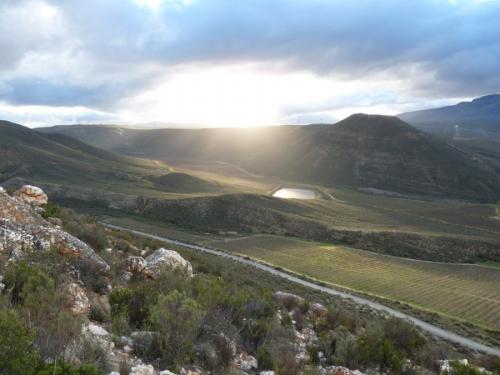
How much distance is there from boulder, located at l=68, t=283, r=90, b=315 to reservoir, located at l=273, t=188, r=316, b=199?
3899 inches

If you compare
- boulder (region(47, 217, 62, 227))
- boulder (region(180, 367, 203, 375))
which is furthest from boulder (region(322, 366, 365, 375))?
boulder (region(47, 217, 62, 227))

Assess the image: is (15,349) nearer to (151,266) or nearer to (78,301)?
(78,301)

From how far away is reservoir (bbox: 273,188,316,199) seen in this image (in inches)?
4316

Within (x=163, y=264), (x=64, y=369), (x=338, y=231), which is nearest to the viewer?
(x=64, y=369)

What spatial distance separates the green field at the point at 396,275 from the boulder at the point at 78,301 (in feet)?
103

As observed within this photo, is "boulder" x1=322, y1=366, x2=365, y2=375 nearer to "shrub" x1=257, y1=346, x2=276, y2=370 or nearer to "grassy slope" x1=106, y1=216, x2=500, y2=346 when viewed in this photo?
"shrub" x1=257, y1=346, x2=276, y2=370

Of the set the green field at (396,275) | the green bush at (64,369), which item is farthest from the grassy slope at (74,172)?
the green bush at (64,369)

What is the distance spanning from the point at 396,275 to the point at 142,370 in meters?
42.6

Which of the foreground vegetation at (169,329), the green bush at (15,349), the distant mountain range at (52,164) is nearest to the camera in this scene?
the green bush at (15,349)

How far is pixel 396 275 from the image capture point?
4484cm

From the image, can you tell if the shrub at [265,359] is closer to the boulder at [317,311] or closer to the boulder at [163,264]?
the boulder at [163,264]

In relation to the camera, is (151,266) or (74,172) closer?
(151,266)

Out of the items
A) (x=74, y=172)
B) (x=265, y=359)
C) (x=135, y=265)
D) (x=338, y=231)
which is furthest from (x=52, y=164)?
(x=265, y=359)

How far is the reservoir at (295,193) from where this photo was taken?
360ft
